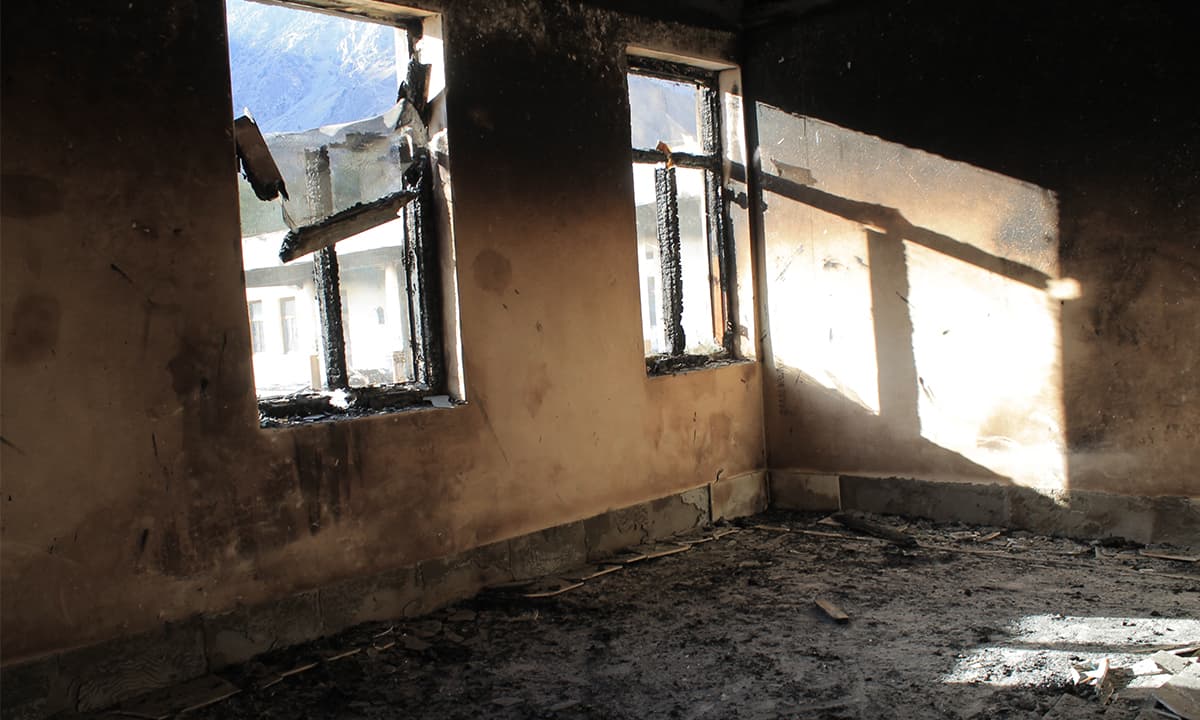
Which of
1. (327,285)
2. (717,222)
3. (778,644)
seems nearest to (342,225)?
(327,285)

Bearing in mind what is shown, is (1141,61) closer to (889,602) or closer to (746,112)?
(746,112)

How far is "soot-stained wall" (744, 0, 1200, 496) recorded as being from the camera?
4652mm

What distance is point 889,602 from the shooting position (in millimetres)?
4195

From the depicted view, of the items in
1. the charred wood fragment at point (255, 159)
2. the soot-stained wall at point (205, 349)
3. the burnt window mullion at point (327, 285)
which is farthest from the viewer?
the burnt window mullion at point (327, 285)

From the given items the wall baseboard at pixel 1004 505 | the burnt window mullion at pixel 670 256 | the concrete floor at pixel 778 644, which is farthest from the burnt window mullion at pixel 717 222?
the concrete floor at pixel 778 644

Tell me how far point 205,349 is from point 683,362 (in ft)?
10.3

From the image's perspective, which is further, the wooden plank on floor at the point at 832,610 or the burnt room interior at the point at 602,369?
the wooden plank on floor at the point at 832,610

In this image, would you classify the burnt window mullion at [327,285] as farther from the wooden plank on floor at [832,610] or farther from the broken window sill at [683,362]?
the wooden plank on floor at [832,610]

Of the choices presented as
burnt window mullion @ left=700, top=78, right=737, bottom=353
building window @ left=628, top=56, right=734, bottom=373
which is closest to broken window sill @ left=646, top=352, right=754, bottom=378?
building window @ left=628, top=56, right=734, bottom=373

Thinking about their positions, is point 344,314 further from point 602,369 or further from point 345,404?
point 602,369

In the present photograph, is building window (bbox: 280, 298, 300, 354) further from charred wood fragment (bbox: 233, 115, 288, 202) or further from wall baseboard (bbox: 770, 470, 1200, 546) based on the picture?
wall baseboard (bbox: 770, 470, 1200, 546)

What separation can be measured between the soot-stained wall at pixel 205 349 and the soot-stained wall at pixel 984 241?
164cm

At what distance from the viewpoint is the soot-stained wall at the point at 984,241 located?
4652mm

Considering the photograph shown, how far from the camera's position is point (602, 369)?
505cm
